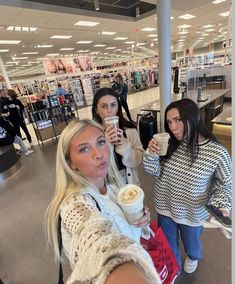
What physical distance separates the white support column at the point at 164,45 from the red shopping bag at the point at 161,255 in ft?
7.79

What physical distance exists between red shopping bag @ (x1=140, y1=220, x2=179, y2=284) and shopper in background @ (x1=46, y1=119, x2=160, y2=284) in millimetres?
253

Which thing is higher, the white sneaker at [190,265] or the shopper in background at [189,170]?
the shopper in background at [189,170]

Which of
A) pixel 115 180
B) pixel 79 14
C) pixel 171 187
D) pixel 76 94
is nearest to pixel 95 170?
pixel 115 180

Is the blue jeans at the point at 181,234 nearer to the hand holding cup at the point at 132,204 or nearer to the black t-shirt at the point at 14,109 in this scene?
the hand holding cup at the point at 132,204

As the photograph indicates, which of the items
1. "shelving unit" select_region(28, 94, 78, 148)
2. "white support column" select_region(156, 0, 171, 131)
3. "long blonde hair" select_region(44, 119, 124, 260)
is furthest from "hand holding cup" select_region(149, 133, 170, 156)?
"shelving unit" select_region(28, 94, 78, 148)

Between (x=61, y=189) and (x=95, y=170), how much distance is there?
0.57ft

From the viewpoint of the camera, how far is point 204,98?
5238 mm

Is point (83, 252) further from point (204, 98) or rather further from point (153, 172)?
point (204, 98)

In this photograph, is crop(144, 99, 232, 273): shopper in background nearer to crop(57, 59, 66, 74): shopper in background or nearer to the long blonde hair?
the long blonde hair

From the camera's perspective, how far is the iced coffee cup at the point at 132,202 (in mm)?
839

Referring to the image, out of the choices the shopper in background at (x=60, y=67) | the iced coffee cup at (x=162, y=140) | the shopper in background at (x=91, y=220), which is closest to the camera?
the shopper in background at (x=91, y=220)

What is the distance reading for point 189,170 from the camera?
54.5 inches

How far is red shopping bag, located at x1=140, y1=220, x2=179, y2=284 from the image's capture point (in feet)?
3.77

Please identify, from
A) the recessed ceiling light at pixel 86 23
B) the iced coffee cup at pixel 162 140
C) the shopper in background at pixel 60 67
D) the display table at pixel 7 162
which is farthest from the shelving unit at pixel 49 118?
the shopper in background at pixel 60 67
